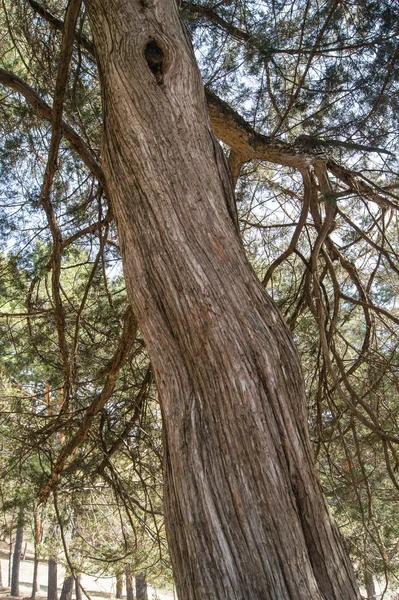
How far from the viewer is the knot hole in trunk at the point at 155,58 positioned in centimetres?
207

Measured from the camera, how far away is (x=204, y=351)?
1630 mm

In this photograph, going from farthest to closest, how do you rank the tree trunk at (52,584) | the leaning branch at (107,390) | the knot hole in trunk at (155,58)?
the tree trunk at (52,584), the leaning branch at (107,390), the knot hole in trunk at (155,58)

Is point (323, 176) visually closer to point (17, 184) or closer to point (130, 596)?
point (17, 184)

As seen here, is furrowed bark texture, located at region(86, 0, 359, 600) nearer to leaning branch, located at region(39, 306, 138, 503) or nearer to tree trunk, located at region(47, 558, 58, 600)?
leaning branch, located at region(39, 306, 138, 503)

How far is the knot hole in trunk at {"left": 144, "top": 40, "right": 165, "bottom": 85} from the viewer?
6.79 feet

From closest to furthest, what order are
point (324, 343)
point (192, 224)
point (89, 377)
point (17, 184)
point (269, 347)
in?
point (269, 347)
point (192, 224)
point (324, 343)
point (17, 184)
point (89, 377)

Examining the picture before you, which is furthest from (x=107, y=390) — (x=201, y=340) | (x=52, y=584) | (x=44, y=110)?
(x=52, y=584)

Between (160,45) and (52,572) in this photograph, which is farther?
(52,572)

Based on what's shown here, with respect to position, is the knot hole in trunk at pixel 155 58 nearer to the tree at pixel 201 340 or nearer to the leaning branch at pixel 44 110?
the tree at pixel 201 340

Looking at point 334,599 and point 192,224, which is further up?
point 192,224

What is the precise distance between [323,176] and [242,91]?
1234mm

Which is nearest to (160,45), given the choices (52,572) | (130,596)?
(130,596)

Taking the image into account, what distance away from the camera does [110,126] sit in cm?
204

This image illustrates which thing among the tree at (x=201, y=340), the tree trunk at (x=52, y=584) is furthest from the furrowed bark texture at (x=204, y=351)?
the tree trunk at (x=52, y=584)
